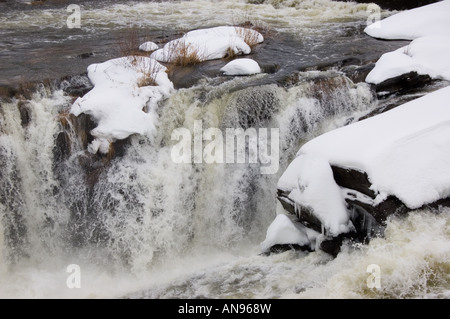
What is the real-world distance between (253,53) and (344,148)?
3972 mm

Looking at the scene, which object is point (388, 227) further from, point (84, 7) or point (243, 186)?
point (84, 7)

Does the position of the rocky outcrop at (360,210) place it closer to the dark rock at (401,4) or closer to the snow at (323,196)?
the snow at (323,196)

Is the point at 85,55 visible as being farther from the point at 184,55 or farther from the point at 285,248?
the point at 285,248

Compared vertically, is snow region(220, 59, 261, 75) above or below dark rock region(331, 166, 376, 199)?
above

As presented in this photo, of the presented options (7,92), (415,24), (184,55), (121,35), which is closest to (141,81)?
(184,55)

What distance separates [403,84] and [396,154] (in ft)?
9.12

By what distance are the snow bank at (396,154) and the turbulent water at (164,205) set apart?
32cm

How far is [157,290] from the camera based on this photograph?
19.6ft

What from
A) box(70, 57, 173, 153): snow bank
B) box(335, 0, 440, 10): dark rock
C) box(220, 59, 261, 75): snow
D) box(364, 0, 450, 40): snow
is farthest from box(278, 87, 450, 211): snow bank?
box(335, 0, 440, 10): dark rock

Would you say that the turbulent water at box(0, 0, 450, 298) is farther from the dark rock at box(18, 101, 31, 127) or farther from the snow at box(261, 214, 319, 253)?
the snow at box(261, 214, 319, 253)

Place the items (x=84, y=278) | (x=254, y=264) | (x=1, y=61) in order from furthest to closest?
(x=1, y=61) < (x=84, y=278) < (x=254, y=264)

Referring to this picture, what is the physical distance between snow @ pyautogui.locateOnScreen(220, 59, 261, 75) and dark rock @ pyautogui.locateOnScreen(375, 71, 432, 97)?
2070 millimetres

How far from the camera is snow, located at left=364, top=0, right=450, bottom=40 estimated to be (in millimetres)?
9234
